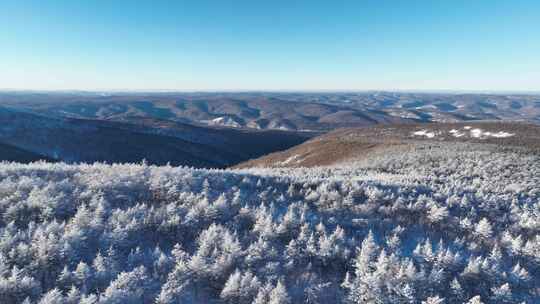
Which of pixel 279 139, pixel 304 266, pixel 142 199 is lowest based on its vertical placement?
pixel 279 139

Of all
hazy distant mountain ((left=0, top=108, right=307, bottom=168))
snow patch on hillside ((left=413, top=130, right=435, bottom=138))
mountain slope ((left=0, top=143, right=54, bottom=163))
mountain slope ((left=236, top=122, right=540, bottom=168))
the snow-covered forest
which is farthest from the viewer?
hazy distant mountain ((left=0, top=108, right=307, bottom=168))

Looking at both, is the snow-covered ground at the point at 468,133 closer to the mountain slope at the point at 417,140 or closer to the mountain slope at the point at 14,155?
the mountain slope at the point at 417,140

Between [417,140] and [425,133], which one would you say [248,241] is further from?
[425,133]

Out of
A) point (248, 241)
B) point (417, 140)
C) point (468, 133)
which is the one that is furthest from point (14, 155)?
point (468, 133)

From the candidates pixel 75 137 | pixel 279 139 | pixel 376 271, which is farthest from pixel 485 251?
pixel 279 139

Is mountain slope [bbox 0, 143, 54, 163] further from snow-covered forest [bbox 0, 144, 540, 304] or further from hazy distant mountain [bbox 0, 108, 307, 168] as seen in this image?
snow-covered forest [bbox 0, 144, 540, 304]

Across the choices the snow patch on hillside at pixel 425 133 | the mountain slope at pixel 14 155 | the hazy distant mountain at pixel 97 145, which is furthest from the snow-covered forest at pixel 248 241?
the hazy distant mountain at pixel 97 145

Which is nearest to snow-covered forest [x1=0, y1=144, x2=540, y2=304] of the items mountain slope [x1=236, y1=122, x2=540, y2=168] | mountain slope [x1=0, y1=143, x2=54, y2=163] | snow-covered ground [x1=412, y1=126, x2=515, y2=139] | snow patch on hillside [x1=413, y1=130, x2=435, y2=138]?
mountain slope [x1=236, y1=122, x2=540, y2=168]

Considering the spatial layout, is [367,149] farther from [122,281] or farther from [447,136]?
[122,281]
